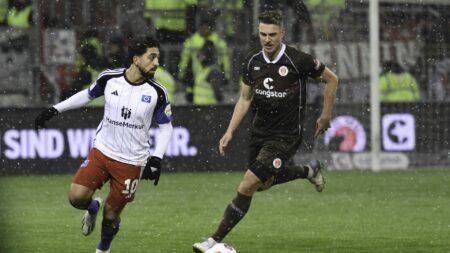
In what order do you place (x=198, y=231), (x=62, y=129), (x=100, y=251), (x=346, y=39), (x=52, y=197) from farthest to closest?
1. (x=346, y=39)
2. (x=62, y=129)
3. (x=52, y=197)
4. (x=198, y=231)
5. (x=100, y=251)

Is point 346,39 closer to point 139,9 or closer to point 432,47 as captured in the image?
point 432,47

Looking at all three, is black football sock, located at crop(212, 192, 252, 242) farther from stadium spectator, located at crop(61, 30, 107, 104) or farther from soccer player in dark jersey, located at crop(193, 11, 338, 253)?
stadium spectator, located at crop(61, 30, 107, 104)

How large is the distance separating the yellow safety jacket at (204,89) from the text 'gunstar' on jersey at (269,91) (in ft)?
27.4

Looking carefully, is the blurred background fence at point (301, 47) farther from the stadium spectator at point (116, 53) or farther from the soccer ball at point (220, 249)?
the soccer ball at point (220, 249)

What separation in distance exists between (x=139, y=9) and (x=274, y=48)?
355 inches

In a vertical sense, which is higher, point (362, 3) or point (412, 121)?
point (362, 3)

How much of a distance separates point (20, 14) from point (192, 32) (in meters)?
2.70

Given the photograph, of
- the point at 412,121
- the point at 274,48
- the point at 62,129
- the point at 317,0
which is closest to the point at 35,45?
the point at 62,129

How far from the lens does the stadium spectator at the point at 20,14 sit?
19.2 meters

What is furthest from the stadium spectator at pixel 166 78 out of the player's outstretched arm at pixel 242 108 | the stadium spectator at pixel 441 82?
the player's outstretched arm at pixel 242 108

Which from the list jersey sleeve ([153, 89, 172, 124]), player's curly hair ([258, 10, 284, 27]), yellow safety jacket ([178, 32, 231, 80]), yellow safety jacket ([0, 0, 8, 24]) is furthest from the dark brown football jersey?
yellow safety jacket ([0, 0, 8, 24])

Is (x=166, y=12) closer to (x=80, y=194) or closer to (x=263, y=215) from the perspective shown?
(x=263, y=215)

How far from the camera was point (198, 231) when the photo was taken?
41.5ft

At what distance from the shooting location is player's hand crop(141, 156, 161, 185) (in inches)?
396
